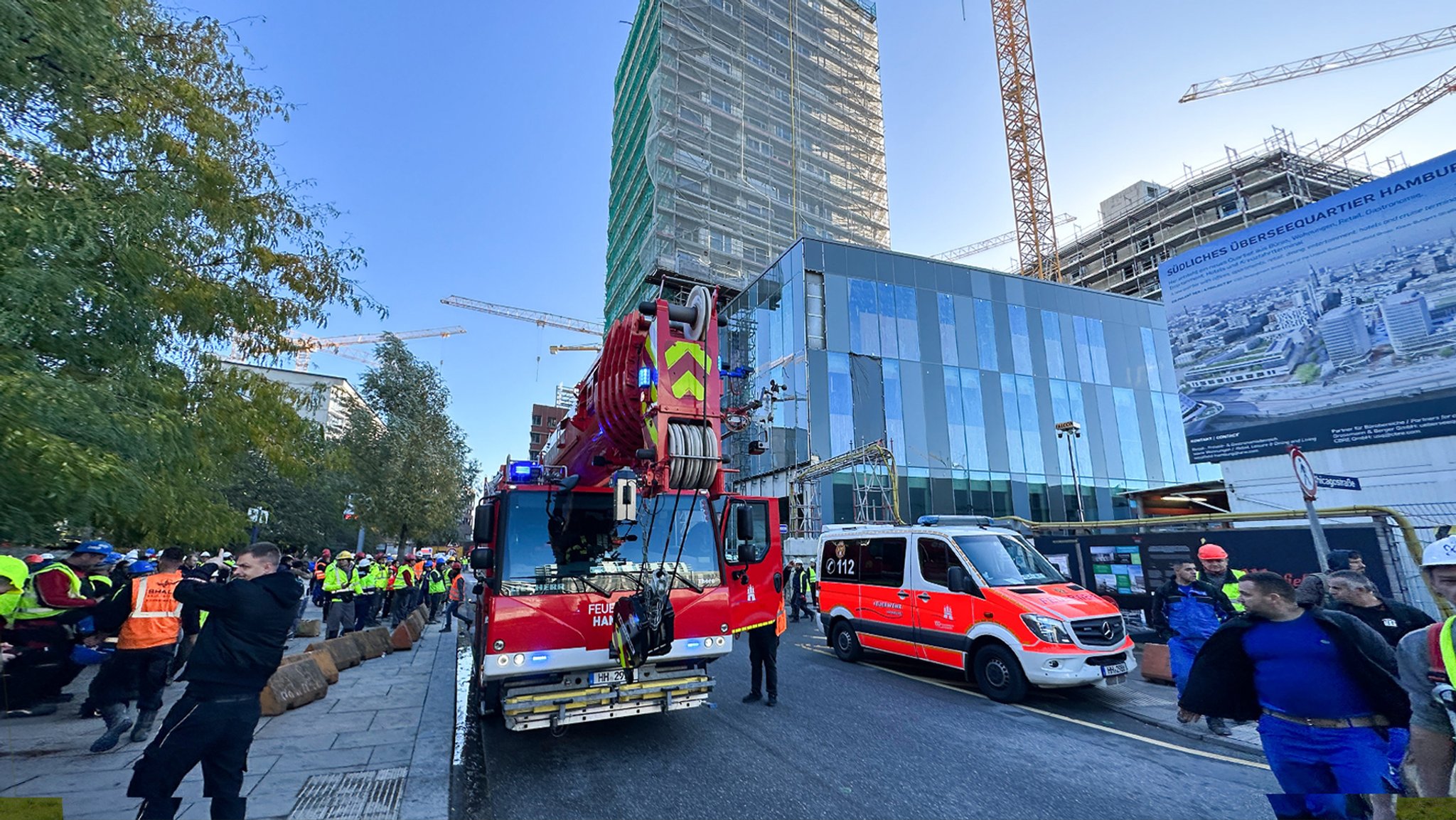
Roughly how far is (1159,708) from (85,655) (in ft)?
40.0

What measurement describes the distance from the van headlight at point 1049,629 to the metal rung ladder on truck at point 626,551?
3.54 metres

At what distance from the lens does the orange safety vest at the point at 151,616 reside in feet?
18.9

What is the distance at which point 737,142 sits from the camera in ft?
146

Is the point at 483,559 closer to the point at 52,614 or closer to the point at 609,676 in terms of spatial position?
the point at 609,676

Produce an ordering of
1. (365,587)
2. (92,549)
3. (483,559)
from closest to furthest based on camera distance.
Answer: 1. (483,559)
2. (92,549)
3. (365,587)

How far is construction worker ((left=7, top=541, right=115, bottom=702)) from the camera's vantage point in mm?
6430

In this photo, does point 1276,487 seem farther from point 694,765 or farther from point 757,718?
point 694,765

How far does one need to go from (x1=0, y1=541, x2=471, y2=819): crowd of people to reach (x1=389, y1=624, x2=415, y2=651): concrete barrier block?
6.31 feet

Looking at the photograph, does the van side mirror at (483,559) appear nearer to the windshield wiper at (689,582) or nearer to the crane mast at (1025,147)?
the windshield wiper at (689,582)

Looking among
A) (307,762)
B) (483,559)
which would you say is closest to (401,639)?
(307,762)

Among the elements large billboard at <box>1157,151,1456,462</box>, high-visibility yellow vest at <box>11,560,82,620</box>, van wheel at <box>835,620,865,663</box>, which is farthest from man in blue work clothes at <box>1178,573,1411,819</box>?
large billboard at <box>1157,151,1456,462</box>

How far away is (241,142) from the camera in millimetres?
7301

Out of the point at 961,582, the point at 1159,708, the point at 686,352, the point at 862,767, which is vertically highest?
the point at 686,352

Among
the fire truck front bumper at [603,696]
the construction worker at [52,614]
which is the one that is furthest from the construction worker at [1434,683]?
the construction worker at [52,614]
